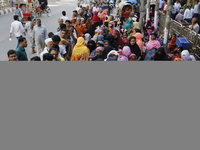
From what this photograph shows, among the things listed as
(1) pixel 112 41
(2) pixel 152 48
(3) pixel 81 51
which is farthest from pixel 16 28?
(2) pixel 152 48

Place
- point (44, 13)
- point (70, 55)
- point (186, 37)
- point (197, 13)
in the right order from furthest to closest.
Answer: point (44, 13), point (197, 13), point (186, 37), point (70, 55)

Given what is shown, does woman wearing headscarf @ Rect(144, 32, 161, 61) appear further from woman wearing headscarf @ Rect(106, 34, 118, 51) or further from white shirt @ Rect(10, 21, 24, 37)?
white shirt @ Rect(10, 21, 24, 37)

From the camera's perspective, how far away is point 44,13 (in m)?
20.6

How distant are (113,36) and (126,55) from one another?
149 cm

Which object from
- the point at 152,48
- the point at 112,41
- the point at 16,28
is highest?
the point at 16,28

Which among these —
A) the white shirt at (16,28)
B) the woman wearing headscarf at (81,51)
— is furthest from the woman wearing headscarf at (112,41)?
the white shirt at (16,28)

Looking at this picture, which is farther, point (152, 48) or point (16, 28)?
point (16, 28)

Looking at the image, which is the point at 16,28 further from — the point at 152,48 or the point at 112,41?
the point at 152,48

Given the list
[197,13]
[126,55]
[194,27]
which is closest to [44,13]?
[197,13]

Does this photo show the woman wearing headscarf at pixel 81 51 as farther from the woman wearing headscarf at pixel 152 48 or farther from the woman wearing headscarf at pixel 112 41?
the woman wearing headscarf at pixel 152 48

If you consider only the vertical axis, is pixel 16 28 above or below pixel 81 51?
above

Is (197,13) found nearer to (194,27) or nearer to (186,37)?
(194,27)

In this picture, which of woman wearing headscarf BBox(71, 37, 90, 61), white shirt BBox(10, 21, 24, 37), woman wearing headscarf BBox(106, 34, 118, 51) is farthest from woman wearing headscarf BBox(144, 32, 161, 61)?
white shirt BBox(10, 21, 24, 37)

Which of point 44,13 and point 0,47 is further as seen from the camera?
point 44,13
